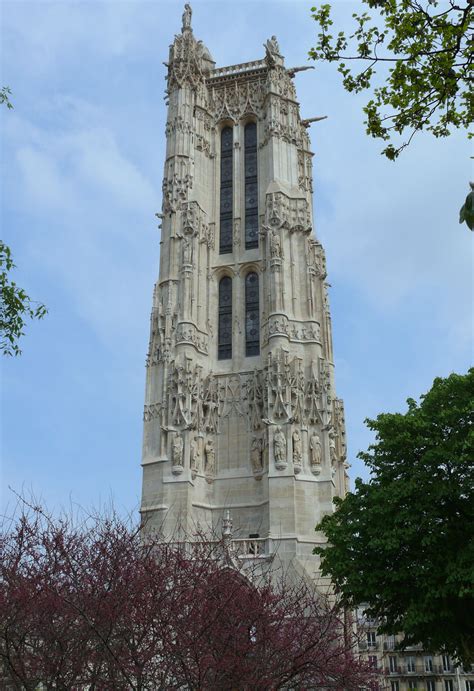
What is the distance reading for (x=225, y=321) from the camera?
3600cm

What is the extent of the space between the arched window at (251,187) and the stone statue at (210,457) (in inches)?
409

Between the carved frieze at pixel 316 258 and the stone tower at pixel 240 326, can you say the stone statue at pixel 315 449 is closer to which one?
the stone tower at pixel 240 326

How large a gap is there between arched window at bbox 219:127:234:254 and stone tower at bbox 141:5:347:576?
7cm

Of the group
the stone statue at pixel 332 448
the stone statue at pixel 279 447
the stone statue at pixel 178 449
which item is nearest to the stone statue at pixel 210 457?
the stone statue at pixel 178 449

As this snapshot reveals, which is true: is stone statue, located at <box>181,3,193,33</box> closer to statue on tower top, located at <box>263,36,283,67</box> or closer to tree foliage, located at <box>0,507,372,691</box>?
statue on tower top, located at <box>263,36,283,67</box>

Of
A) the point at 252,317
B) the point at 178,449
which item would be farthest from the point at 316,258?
the point at 178,449

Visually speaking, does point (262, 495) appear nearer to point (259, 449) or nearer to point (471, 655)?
point (259, 449)

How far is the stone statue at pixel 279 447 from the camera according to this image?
29844mm

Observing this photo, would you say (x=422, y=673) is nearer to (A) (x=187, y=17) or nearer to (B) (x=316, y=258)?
(B) (x=316, y=258)

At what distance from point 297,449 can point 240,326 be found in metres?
7.56

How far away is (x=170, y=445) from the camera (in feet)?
101

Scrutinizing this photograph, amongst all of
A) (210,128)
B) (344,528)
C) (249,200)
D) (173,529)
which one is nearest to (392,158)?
(344,528)

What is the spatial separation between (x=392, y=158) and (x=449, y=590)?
11.6 metres

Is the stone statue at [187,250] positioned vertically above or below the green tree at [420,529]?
above
